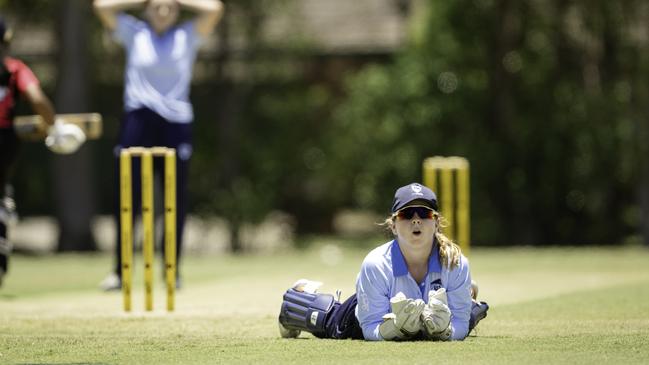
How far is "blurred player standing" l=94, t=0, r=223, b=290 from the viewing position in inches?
473

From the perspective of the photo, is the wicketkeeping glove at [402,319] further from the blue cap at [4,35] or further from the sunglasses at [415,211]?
the blue cap at [4,35]

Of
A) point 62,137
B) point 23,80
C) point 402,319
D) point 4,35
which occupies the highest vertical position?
point 4,35

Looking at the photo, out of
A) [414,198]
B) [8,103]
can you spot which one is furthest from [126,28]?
[414,198]

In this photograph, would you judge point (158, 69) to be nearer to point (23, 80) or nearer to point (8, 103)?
point (23, 80)

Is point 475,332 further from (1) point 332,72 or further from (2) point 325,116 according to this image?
(1) point 332,72

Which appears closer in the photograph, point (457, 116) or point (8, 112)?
point (8, 112)

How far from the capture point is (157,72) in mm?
11992

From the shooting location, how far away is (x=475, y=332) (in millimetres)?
8961

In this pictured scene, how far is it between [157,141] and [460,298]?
4616 mm

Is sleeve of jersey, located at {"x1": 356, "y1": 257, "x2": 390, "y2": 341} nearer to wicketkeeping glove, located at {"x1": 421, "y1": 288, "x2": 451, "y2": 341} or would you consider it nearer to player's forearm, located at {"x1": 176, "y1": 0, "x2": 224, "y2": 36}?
wicketkeeping glove, located at {"x1": 421, "y1": 288, "x2": 451, "y2": 341}

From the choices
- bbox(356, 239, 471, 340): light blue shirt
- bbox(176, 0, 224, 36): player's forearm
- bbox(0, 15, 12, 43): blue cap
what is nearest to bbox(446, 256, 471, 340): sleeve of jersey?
bbox(356, 239, 471, 340): light blue shirt

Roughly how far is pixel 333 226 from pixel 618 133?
19.4 feet

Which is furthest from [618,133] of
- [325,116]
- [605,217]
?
[325,116]

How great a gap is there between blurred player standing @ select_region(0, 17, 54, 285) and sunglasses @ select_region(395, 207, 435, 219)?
422cm
